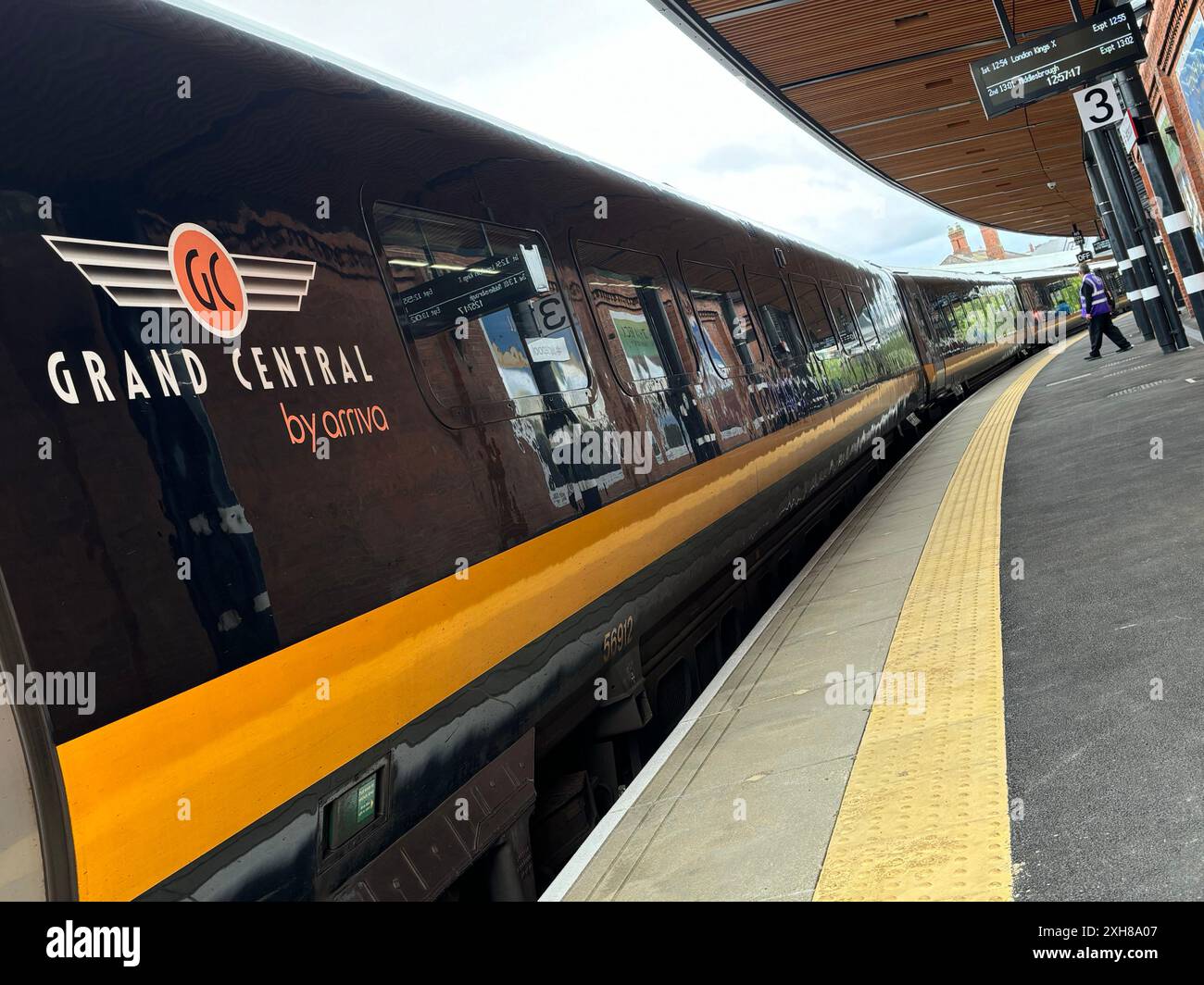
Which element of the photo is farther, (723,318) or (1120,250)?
(1120,250)

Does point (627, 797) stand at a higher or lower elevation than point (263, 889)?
lower

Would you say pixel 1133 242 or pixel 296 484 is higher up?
pixel 1133 242

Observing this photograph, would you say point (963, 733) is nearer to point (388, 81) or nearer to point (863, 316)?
point (388, 81)

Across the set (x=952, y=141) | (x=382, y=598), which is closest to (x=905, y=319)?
(x=952, y=141)

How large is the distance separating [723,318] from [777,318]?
5.05 ft

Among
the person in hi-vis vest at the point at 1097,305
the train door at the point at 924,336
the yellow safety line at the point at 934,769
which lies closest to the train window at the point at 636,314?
the yellow safety line at the point at 934,769

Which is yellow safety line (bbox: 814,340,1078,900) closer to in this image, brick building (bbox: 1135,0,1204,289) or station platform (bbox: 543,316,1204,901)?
station platform (bbox: 543,316,1204,901)

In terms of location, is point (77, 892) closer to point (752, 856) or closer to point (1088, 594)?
point (752, 856)

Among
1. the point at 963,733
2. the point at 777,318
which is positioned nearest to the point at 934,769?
the point at 963,733

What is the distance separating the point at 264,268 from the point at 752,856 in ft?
6.61

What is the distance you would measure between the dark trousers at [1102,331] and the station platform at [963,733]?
11427mm

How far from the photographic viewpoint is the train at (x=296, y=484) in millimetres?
2043

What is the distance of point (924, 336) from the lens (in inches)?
672

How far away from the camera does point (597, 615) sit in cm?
411
